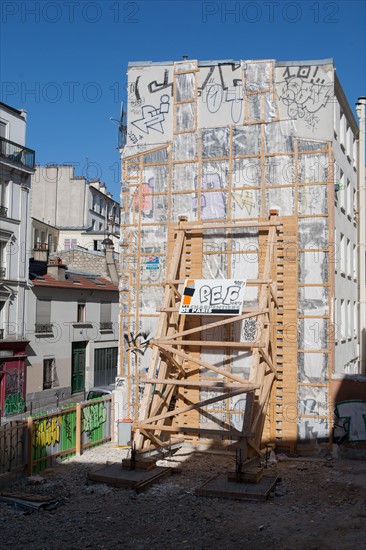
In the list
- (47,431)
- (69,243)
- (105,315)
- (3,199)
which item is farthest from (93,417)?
(69,243)

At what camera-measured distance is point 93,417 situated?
67.2ft

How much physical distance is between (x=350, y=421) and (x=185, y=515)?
7.89 meters

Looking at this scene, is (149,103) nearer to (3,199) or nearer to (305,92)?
(305,92)

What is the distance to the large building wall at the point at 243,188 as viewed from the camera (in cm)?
2052

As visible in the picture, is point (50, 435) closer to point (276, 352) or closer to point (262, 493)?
point (262, 493)

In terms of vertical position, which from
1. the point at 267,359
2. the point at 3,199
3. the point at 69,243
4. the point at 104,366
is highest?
the point at 3,199

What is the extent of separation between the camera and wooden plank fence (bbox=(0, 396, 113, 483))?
16016 millimetres

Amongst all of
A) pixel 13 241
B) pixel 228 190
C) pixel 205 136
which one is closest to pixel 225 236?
pixel 228 190

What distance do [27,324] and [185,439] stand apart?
17.9 meters

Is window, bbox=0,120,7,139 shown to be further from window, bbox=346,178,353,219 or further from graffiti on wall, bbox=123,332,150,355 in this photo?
window, bbox=346,178,353,219

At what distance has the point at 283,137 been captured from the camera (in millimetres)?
21359

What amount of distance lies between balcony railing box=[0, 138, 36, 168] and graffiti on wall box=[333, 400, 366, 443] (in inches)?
953

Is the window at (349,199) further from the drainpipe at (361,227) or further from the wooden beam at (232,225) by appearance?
the wooden beam at (232,225)

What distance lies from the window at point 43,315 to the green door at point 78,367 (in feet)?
10.5
